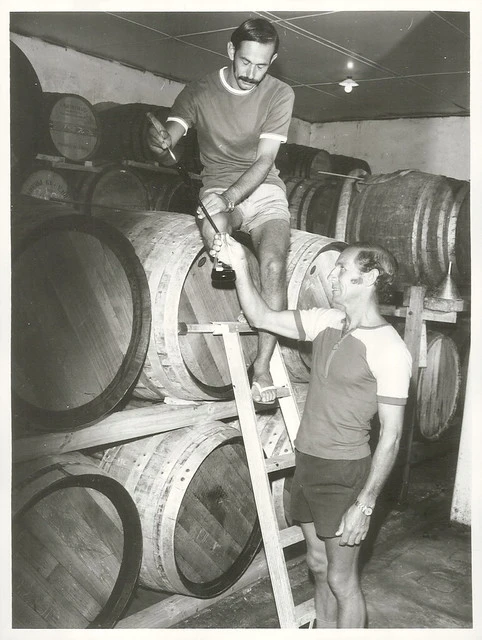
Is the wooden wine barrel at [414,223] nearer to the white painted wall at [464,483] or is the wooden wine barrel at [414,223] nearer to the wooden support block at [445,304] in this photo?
the wooden support block at [445,304]

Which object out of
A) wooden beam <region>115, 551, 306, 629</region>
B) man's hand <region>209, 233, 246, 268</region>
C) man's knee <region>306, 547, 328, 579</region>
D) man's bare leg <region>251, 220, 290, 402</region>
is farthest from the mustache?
wooden beam <region>115, 551, 306, 629</region>

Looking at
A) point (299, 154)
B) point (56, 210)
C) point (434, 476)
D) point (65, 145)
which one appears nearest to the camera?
point (56, 210)

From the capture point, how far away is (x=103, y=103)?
6.16m

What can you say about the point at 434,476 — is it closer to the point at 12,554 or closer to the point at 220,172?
the point at 220,172

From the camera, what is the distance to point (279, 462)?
3277 millimetres

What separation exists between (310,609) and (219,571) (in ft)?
1.85

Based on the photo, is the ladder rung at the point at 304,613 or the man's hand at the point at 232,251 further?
the ladder rung at the point at 304,613

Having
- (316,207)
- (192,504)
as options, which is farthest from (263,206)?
(316,207)

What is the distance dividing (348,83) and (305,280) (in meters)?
4.57

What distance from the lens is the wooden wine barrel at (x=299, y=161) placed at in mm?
7469

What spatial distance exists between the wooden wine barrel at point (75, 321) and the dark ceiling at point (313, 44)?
3.03m

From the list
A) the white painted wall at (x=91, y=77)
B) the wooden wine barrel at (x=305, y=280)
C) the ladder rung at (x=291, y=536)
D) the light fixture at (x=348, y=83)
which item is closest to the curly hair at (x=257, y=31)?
the wooden wine barrel at (x=305, y=280)

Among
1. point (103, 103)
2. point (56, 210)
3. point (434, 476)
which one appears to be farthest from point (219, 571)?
point (103, 103)

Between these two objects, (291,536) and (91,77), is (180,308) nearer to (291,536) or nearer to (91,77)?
(291,536)
